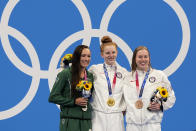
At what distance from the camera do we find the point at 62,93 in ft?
12.6

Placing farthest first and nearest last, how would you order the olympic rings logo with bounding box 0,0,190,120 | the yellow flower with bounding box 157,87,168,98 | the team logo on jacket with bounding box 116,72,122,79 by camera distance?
the olympic rings logo with bounding box 0,0,190,120 < the team logo on jacket with bounding box 116,72,122,79 < the yellow flower with bounding box 157,87,168,98

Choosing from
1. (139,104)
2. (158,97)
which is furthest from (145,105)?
(158,97)

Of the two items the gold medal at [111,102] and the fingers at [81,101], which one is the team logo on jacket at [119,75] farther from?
the fingers at [81,101]

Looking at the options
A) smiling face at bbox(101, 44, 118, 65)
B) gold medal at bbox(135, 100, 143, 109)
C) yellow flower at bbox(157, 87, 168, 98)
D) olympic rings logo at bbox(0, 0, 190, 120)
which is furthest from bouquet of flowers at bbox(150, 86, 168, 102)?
olympic rings logo at bbox(0, 0, 190, 120)

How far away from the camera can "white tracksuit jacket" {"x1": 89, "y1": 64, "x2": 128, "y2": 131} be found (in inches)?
152

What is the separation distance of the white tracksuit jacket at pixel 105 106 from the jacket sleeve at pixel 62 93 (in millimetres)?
369

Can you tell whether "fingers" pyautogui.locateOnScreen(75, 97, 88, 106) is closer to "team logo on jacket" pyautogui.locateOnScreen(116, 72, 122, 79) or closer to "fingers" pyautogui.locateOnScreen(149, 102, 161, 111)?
"team logo on jacket" pyautogui.locateOnScreen(116, 72, 122, 79)

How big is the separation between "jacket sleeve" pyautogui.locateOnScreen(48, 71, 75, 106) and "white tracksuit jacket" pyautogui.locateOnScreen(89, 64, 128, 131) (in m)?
0.37

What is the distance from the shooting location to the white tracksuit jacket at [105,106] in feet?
12.6

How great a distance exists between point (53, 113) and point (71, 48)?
1.23 m

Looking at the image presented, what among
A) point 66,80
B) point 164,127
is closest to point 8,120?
point 66,80

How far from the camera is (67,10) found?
5746 mm

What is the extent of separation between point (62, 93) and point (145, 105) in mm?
1008

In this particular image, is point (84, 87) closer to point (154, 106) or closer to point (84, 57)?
point (84, 57)
